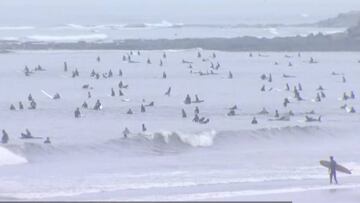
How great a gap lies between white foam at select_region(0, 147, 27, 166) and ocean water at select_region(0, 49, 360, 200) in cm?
3

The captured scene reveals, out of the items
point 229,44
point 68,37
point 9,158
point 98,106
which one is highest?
point 9,158

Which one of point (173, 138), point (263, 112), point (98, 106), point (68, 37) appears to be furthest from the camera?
point (68, 37)

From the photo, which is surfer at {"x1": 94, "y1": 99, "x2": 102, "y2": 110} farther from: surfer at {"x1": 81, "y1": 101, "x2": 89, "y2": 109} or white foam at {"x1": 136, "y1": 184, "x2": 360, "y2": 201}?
white foam at {"x1": 136, "y1": 184, "x2": 360, "y2": 201}

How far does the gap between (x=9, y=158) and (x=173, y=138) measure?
627 centimetres

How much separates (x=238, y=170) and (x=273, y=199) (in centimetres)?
527

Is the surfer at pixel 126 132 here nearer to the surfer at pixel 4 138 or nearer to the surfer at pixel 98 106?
the surfer at pixel 4 138

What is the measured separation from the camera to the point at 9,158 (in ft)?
92.8

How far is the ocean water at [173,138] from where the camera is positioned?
77.9 ft

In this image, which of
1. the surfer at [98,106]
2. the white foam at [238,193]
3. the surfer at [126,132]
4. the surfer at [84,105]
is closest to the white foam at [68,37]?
the surfer at [84,105]

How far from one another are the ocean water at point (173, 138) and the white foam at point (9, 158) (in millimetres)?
28

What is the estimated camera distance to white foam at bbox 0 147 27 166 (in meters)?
27.8

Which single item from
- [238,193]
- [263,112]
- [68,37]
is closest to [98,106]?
Result: [263,112]

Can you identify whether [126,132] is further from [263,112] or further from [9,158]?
[263,112]

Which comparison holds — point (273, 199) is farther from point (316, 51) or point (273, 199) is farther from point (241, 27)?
point (241, 27)
